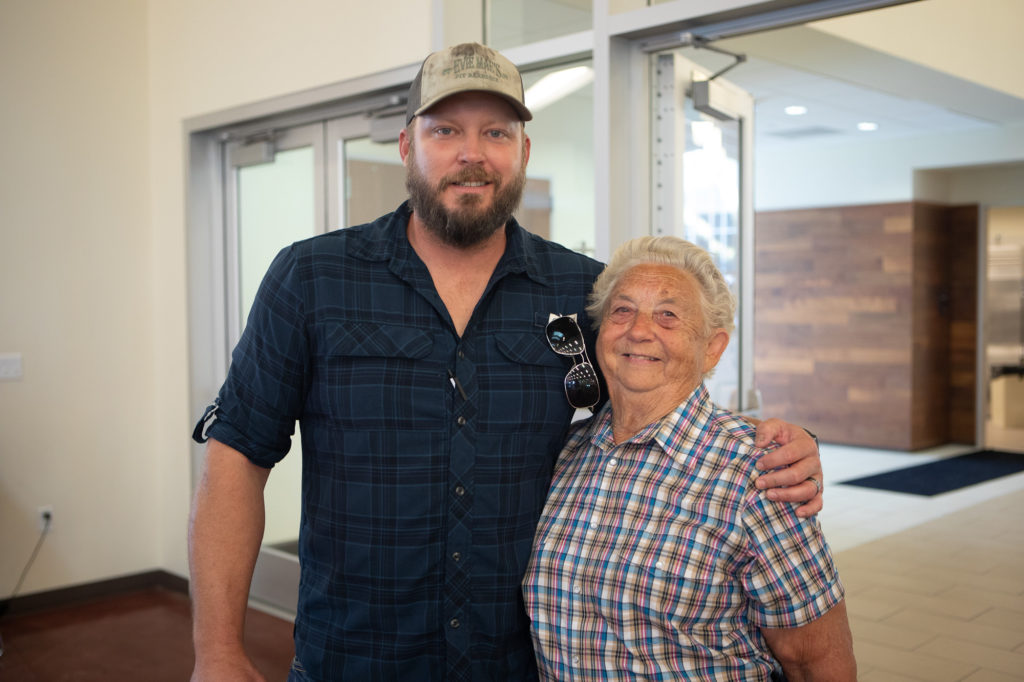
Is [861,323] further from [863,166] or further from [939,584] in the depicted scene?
[939,584]

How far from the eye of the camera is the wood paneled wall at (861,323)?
9438mm

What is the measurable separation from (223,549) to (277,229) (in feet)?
10.4

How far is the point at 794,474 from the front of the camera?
147 cm

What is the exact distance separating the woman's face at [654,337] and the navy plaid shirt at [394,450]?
0.15m

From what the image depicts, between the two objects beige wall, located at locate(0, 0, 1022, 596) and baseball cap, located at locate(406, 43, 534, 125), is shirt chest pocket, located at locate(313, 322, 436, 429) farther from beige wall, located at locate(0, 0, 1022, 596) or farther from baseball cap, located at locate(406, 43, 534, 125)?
beige wall, located at locate(0, 0, 1022, 596)

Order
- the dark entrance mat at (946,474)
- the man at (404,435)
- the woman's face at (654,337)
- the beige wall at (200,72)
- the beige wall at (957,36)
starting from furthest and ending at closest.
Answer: the dark entrance mat at (946,474)
the beige wall at (200,72)
the beige wall at (957,36)
the woman's face at (654,337)
the man at (404,435)

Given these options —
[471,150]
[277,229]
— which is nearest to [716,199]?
[471,150]

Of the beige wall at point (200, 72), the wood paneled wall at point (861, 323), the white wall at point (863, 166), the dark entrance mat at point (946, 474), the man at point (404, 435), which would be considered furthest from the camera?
the wood paneled wall at point (861, 323)

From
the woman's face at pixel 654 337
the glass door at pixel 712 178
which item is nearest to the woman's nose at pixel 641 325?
the woman's face at pixel 654 337

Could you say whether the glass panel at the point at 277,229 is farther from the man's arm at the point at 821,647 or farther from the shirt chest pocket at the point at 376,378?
the man's arm at the point at 821,647

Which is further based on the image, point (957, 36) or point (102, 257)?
point (102, 257)

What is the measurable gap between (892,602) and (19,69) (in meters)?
4.60

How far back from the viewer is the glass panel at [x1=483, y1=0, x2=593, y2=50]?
125 inches

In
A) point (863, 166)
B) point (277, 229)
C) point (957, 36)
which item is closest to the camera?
point (957, 36)
